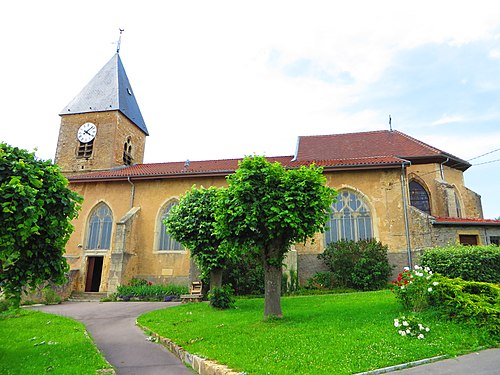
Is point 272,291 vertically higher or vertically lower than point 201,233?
lower

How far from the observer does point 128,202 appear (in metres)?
20.6

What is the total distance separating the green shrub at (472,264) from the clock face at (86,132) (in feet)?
81.9

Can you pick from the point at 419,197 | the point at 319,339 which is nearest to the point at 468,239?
the point at 419,197

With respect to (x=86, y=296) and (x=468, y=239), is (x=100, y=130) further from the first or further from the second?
(x=468, y=239)

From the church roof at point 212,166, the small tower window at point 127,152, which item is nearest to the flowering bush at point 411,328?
the church roof at point 212,166

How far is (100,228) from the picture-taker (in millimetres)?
20781

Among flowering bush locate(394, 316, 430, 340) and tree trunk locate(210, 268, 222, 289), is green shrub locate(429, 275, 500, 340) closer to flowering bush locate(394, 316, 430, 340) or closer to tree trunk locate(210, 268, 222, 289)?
flowering bush locate(394, 316, 430, 340)

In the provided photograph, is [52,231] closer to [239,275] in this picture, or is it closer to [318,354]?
[318,354]

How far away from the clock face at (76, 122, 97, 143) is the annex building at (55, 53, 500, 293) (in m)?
0.73

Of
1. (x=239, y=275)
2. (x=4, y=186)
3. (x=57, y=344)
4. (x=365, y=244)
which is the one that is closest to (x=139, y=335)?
(x=57, y=344)

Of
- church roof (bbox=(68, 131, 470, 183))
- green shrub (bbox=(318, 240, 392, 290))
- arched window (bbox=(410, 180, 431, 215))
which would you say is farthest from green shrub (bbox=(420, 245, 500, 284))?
arched window (bbox=(410, 180, 431, 215))

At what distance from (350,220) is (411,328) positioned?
38.8ft

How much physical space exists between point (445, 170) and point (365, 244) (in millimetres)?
8261

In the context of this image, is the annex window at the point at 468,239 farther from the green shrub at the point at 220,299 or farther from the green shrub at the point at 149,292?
the green shrub at the point at 149,292
